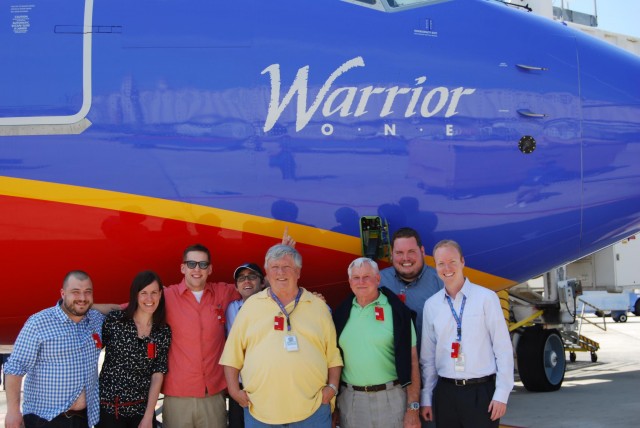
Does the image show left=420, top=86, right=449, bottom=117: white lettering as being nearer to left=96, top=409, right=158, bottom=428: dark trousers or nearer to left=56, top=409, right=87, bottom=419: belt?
left=96, top=409, right=158, bottom=428: dark trousers

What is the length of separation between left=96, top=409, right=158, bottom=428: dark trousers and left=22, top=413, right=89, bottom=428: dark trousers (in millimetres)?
229

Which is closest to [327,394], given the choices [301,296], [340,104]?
[301,296]

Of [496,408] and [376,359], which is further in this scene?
[376,359]

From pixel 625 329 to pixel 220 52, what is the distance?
29.6m

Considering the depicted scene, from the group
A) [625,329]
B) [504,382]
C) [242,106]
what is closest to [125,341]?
[242,106]

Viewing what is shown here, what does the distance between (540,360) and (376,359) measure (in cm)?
901

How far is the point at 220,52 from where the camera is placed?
5.69 metres

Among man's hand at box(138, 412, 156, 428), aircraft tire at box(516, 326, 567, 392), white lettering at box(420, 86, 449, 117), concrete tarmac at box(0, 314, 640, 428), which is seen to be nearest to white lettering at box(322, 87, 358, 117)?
white lettering at box(420, 86, 449, 117)

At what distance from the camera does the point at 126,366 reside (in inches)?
205

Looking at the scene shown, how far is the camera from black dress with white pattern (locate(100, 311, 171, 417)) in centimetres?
519

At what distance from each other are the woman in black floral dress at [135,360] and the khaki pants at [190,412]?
158 millimetres

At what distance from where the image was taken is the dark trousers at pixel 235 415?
5.65 meters

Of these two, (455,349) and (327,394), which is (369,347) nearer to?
(327,394)

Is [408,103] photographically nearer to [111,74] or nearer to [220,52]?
[220,52]
